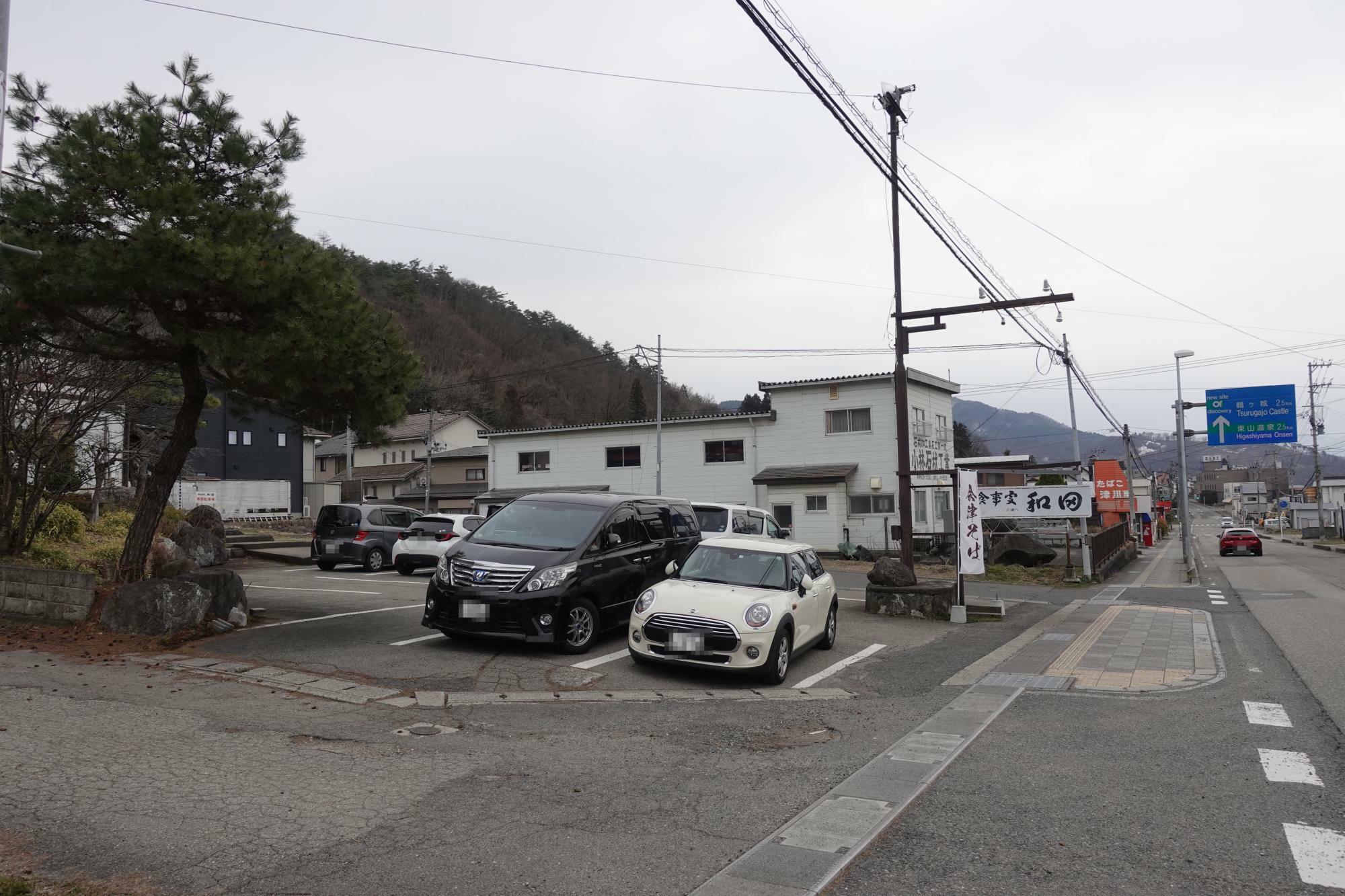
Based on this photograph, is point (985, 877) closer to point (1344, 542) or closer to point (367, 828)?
point (367, 828)

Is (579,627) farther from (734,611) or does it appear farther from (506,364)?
(506,364)

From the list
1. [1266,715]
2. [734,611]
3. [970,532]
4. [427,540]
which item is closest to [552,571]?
[734,611]

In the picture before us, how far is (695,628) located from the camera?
895cm

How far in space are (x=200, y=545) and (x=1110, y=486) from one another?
35.1 meters

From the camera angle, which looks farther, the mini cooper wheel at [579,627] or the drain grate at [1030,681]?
the mini cooper wheel at [579,627]

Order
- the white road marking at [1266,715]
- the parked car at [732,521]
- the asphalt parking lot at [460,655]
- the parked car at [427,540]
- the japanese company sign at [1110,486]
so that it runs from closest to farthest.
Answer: the white road marking at [1266,715] < the asphalt parking lot at [460,655] < the parked car at [732,521] < the parked car at [427,540] < the japanese company sign at [1110,486]

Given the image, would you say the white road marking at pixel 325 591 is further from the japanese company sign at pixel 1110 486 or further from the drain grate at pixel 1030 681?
the japanese company sign at pixel 1110 486

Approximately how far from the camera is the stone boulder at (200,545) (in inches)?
757

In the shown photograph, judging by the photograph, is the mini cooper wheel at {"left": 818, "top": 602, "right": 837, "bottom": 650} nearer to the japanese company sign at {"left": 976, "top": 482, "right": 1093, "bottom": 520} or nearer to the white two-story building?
the japanese company sign at {"left": 976, "top": 482, "right": 1093, "bottom": 520}

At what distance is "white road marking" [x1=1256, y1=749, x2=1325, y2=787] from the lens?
5.68m

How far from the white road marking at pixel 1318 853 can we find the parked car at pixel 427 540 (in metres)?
15.9

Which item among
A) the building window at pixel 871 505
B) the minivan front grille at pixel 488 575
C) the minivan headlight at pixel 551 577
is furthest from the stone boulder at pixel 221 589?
the building window at pixel 871 505

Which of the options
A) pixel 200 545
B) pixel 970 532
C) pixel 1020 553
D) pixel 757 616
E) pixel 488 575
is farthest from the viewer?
pixel 1020 553

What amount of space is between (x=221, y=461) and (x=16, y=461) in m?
38.8
